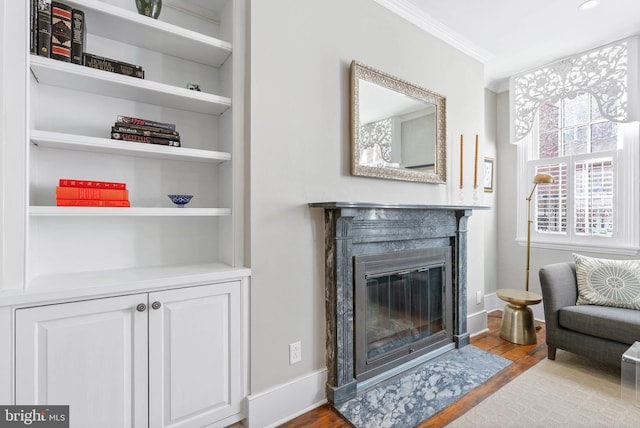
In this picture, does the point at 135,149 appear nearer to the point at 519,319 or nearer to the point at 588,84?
the point at 519,319

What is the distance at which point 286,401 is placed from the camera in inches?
70.1

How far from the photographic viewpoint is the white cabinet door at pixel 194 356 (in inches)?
57.2

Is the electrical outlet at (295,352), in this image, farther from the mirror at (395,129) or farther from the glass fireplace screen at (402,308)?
the mirror at (395,129)

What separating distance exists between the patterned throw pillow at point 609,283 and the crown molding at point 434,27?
210cm

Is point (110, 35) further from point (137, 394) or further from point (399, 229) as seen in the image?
point (399, 229)

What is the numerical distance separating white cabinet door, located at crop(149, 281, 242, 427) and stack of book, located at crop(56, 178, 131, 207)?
1.59 ft

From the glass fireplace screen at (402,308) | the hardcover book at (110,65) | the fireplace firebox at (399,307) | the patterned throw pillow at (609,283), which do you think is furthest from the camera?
the patterned throw pillow at (609,283)

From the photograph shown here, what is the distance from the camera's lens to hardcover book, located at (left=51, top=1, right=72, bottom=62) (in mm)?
1327

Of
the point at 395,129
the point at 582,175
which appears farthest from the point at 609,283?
the point at 395,129

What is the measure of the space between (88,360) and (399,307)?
6.21 feet

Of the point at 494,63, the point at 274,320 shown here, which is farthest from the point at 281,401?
the point at 494,63

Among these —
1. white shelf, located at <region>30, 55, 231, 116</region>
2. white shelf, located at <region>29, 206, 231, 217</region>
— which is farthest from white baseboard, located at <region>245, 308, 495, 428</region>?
white shelf, located at <region>30, 55, 231, 116</region>

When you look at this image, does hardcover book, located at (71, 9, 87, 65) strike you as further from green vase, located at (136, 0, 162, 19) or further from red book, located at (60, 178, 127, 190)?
red book, located at (60, 178, 127, 190)

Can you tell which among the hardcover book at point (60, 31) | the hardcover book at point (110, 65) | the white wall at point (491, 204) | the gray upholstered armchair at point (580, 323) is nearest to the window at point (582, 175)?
the white wall at point (491, 204)
